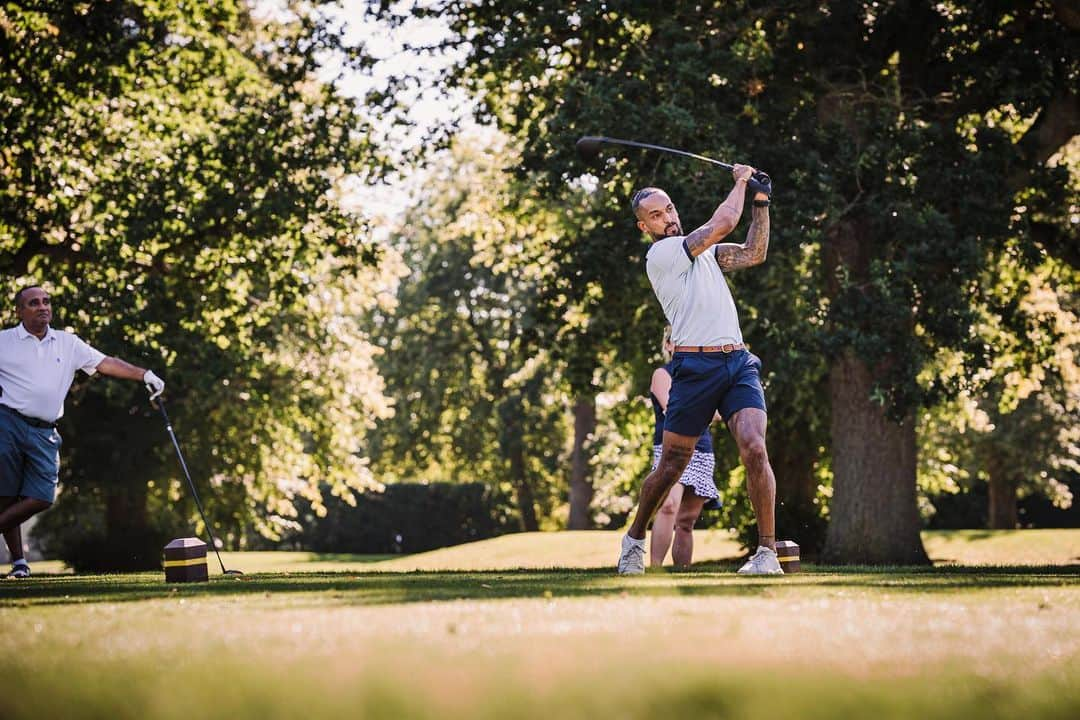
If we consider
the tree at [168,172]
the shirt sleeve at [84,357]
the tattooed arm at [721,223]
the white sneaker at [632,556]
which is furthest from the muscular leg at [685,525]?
the tree at [168,172]

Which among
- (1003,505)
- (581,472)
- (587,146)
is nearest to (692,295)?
(587,146)

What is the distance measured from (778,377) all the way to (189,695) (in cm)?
1317

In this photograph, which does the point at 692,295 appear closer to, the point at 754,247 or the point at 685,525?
the point at 754,247

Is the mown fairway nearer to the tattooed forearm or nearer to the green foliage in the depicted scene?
the tattooed forearm

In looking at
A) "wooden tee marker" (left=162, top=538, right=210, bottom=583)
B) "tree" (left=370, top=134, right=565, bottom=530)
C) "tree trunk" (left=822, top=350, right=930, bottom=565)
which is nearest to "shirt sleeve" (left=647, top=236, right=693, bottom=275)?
"wooden tee marker" (left=162, top=538, right=210, bottom=583)

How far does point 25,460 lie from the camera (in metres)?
10.7

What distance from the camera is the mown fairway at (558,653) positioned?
132 inches

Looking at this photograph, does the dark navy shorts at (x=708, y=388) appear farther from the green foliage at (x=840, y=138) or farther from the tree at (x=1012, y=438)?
the tree at (x=1012, y=438)

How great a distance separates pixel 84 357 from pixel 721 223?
5321mm

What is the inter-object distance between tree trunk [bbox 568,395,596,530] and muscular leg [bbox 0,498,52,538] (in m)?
31.8

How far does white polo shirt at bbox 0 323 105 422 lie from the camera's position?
10.6 metres

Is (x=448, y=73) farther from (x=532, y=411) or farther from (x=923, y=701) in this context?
(x=532, y=411)

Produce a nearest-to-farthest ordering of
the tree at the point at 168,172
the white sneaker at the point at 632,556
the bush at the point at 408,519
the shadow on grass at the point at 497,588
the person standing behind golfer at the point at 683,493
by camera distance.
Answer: the shadow on grass at the point at 497,588
the white sneaker at the point at 632,556
the person standing behind golfer at the point at 683,493
the tree at the point at 168,172
the bush at the point at 408,519

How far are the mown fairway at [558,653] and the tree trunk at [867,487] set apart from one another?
1030cm
